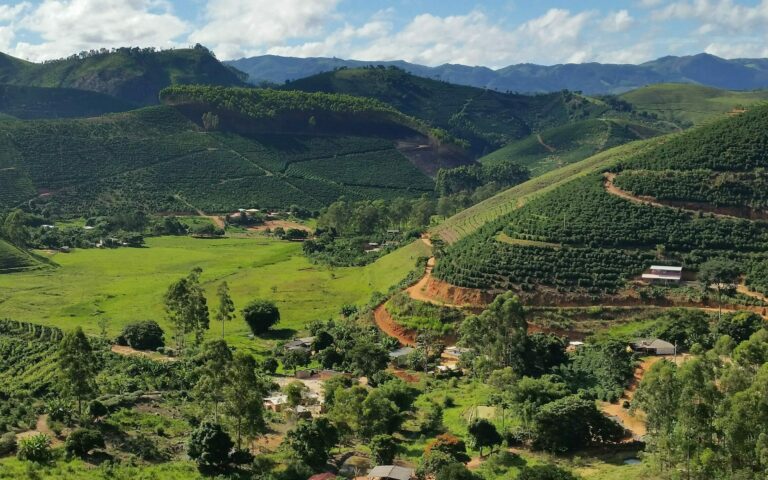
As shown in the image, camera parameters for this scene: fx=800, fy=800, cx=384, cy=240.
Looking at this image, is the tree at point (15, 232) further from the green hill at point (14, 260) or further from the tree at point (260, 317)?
the tree at point (260, 317)

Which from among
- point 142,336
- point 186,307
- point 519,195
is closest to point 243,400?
point 186,307

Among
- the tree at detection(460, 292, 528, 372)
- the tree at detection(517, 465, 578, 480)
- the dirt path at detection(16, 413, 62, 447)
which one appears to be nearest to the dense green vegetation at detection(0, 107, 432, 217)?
the tree at detection(460, 292, 528, 372)

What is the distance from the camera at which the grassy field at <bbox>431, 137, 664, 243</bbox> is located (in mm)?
116188

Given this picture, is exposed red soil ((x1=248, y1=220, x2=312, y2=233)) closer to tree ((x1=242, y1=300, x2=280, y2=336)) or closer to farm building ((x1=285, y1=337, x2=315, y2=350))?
tree ((x1=242, y1=300, x2=280, y2=336))

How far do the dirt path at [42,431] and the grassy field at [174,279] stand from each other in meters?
32.1

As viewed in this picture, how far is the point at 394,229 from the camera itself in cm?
15738

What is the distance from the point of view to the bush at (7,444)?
4644cm

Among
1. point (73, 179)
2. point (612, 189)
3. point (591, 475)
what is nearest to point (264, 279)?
point (612, 189)

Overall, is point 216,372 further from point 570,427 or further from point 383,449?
point 570,427

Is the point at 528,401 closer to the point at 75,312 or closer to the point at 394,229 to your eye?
the point at 75,312

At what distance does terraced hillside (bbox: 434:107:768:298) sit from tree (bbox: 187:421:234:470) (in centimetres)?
4297

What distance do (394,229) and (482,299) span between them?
73884mm

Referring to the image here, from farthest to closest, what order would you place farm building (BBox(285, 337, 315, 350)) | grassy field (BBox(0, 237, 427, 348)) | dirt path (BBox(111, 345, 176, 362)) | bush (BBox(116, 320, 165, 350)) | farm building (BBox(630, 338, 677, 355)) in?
grassy field (BBox(0, 237, 427, 348))
farm building (BBox(285, 337, 315, 350))
bush (BBox(116, 320, 165, 350))
dirt path (BBox(111, 345, 176, 362))
farm building (BBox(630, 338, 677, 355))

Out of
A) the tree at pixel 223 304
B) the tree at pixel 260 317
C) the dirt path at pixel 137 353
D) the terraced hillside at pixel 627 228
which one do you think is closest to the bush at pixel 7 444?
the dirt path at pixel 137 353
